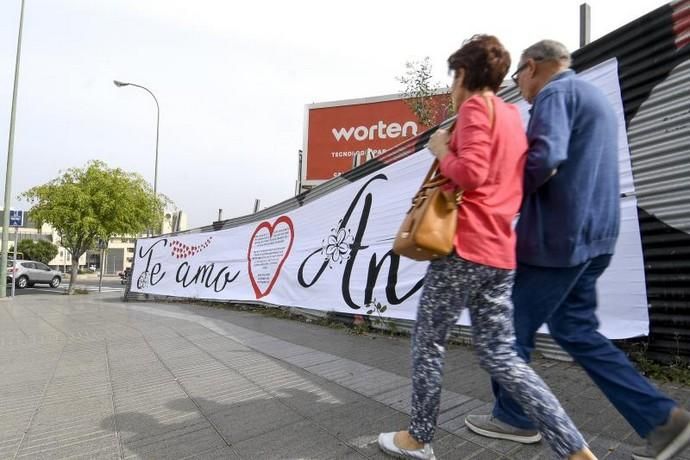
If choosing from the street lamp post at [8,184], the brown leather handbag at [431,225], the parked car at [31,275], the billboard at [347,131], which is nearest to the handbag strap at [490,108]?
the brown leather handbag at [431,225]

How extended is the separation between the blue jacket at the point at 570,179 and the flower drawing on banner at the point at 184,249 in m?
9.58

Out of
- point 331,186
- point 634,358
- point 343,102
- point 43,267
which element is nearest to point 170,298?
point 331,186

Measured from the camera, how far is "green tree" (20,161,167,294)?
19.7 meters

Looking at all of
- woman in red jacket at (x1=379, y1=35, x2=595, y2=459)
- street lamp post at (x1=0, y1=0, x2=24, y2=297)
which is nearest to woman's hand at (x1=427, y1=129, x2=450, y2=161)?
woman in red jacket at (x1=379, y1=35, x2=595, y2=459)

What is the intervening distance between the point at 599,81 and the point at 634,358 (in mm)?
2028

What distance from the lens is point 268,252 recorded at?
823 cm

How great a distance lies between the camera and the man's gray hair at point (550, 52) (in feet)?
6.52

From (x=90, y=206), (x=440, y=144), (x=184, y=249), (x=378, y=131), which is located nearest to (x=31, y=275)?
(x=90, y=206)

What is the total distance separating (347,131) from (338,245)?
35.7ft

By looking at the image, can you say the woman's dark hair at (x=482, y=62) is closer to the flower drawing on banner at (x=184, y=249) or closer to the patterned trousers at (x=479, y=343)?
the patterned trousers at (x=479, y=343)

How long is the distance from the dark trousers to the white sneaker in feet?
1.91

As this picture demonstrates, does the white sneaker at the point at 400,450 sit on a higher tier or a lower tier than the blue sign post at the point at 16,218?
lower

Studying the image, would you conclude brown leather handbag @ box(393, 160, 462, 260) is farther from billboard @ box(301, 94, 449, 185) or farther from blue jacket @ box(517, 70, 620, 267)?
billboard @ box(301, 94, 449, 185)

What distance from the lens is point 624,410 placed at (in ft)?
5.90
